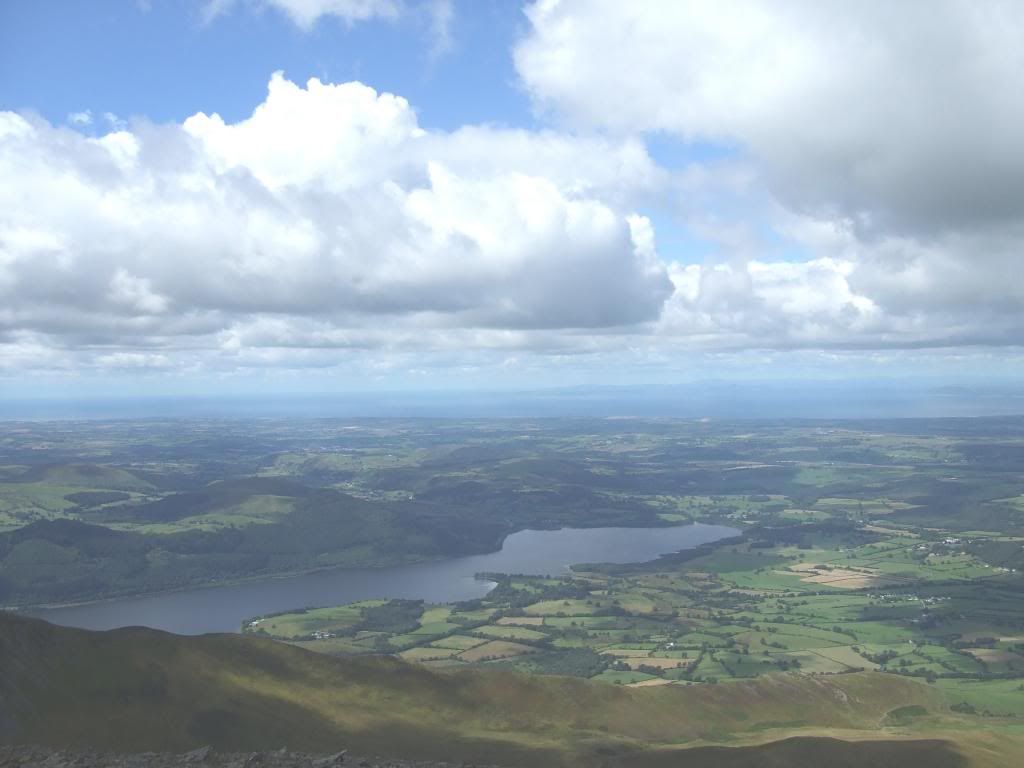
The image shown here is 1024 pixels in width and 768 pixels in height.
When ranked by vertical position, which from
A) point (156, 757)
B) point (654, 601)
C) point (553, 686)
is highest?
point (156, 757)

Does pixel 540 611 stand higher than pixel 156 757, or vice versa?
pixel 156 757

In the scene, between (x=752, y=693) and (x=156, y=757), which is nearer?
(x=156, y=757)

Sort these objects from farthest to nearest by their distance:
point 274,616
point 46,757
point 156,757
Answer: point 274,616 → point 156,757 → point 46,757

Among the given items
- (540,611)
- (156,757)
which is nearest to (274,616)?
(540,611)

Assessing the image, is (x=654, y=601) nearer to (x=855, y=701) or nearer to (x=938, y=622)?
(x=938, y=622)

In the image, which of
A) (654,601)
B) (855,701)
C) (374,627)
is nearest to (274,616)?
(374,627)

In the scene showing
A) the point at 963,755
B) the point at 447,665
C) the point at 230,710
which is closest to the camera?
the point at 963,755
